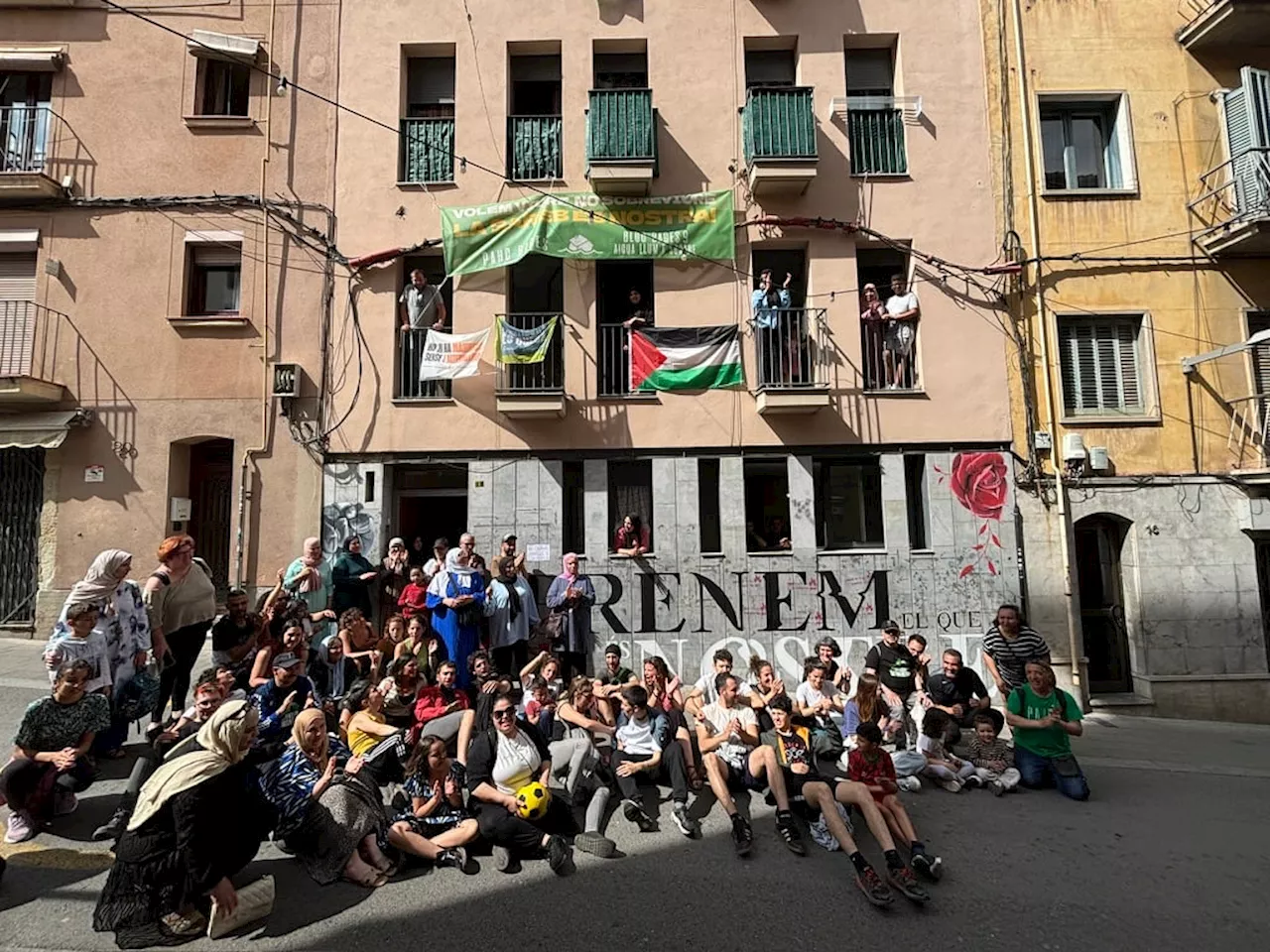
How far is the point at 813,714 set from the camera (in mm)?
7277

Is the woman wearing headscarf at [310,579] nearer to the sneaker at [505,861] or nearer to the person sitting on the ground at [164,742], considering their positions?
the person sitting on the ground at [164,742]

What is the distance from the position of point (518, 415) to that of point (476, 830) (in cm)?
653

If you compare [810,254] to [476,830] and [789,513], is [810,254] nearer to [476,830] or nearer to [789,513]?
[789,513]

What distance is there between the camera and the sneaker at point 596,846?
5.34 metres

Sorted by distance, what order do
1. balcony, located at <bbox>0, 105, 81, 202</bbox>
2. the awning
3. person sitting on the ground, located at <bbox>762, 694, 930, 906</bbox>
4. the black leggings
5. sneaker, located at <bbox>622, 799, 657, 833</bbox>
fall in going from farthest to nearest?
balcony, located at <bbox>0, 105, 81, 202</bbox> → the awning → the black leggings → sneaker, located at <bbox>622, 799, 657, 833</bbox> → person sitting on the ground, located at <bbox>762, 694, 930, 906</bbox>

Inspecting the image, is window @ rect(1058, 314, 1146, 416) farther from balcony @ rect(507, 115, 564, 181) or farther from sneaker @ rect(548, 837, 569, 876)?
sneaker @ rect(548, 837, 569, 876)

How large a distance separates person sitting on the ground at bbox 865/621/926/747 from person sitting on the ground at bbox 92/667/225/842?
6.43 m

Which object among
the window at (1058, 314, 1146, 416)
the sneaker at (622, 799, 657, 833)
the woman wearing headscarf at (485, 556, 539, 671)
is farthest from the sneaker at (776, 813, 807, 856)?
the window at (1058, 314, 1146, 416)

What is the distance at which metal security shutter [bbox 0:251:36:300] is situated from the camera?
36.8ft

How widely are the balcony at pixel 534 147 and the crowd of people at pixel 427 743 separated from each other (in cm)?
682

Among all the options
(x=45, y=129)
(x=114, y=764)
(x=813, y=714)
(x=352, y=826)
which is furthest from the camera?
(x=45, y=129)

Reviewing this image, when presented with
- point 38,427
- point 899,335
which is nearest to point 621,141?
point 899,335

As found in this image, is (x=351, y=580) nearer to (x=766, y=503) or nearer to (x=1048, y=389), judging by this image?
(x=766, y=503)

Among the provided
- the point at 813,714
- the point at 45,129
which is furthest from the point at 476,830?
the point at 45,129
